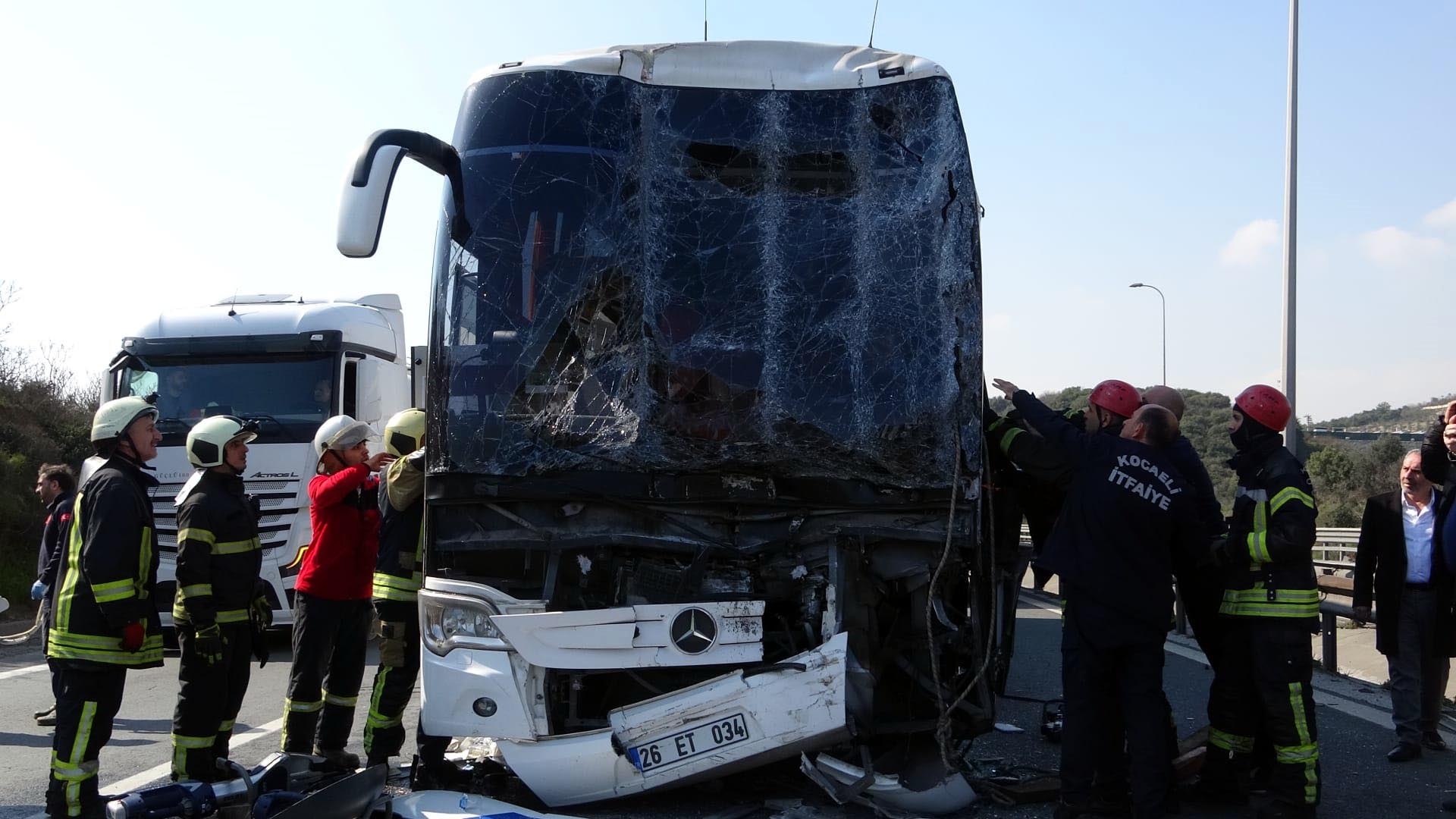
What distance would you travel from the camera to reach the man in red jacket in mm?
5891

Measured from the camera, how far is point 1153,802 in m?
4.85

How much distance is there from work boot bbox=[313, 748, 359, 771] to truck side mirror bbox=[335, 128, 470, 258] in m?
2.67

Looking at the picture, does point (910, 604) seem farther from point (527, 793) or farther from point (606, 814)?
point (527, 793)

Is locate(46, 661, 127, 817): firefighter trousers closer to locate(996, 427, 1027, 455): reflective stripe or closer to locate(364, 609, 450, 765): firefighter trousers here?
locate(364, 609, 450, 765): firefighter trousers

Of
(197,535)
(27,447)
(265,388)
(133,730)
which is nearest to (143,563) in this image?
(197,535)

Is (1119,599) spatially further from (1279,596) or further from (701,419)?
(701,419)

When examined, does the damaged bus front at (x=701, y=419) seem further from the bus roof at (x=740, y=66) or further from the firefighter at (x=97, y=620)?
the firefighter at (x=97, y=620)

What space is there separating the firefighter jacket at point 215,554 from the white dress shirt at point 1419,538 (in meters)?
6.10

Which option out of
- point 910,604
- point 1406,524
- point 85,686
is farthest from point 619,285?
point 1406,524

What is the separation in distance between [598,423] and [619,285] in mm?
611

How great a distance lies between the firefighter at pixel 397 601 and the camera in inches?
223

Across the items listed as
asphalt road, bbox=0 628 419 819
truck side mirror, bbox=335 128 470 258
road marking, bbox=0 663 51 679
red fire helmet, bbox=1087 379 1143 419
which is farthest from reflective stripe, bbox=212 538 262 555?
road marking, bbox=0 663 51 679

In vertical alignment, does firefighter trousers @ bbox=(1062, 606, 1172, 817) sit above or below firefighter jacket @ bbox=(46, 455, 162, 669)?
below

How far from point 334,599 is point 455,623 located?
1.52 meters
